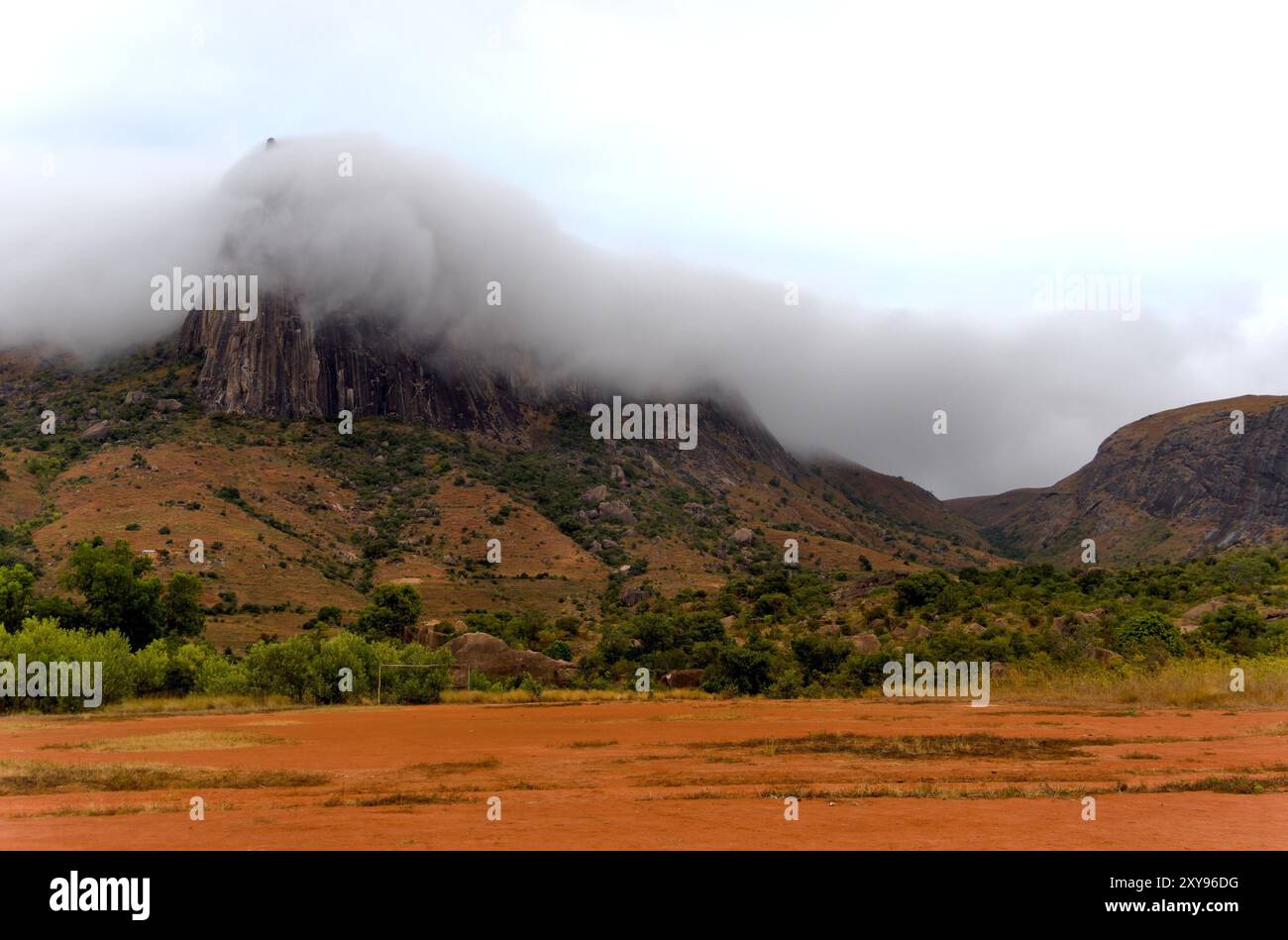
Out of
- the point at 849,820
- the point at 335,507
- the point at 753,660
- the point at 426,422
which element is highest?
the point at 426,422

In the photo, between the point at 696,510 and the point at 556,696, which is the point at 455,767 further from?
the point at 696,510

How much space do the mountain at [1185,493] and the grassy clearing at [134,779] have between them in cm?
14852

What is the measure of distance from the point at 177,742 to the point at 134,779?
6.10 m

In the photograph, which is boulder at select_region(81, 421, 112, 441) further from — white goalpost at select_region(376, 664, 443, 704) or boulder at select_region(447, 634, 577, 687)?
white goalpost at select_region(376, 664, 443, 704)

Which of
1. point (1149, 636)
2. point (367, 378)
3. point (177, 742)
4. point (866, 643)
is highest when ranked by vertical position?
point (367, 378)

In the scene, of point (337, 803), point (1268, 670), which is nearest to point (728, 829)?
point (337, 803)

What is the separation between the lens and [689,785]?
47.2 ft

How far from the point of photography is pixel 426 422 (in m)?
136

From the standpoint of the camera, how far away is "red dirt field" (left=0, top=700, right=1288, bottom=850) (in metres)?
10.2

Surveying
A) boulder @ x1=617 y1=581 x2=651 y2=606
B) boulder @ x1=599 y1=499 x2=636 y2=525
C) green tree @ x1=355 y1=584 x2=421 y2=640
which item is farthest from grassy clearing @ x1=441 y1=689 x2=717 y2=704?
boulder @ x1=599 y1=499 x2=636 y2=525

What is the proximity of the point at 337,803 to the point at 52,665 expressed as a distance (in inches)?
1094

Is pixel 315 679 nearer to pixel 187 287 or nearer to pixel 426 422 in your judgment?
pixel 426 422

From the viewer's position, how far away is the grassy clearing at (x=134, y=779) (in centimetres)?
1511

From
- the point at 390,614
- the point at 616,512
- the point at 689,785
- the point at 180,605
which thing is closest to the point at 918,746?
the point at 689,785
